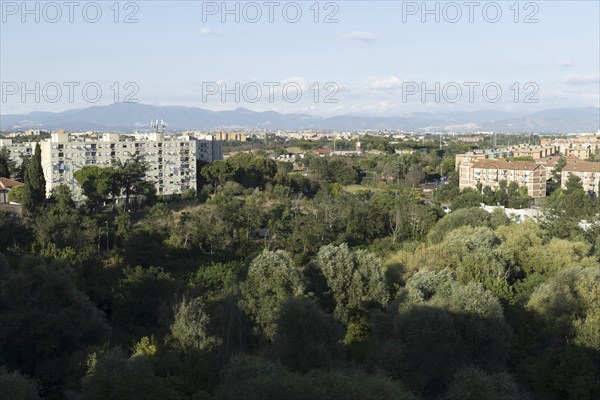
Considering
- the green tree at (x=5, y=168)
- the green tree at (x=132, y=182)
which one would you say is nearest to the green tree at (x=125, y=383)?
the green tree at (x=132, y=182)

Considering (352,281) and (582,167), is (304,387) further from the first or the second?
(582,167)

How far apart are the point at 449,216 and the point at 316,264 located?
35.7 ft

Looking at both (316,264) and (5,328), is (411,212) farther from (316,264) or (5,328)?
(5,328)

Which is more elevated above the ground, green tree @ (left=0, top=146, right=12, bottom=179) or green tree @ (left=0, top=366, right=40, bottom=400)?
green tree @ (left=0, top=146, right=12, bottom=179)

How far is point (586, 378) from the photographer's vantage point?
511 inches

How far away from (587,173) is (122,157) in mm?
31976

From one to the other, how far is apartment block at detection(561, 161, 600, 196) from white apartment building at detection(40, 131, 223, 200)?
26720 mm

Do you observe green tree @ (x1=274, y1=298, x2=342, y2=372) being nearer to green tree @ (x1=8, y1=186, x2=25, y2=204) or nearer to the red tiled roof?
green tree @ (x1=8, y1=186, x2=25, y2=204)

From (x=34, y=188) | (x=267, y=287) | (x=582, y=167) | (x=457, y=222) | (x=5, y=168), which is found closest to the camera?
(x=267, y=287)

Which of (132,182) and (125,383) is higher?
(132,182)

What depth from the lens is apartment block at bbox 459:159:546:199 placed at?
44500 mm

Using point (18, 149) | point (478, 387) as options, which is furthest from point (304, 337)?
point (18, 149)

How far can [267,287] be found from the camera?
16656mm

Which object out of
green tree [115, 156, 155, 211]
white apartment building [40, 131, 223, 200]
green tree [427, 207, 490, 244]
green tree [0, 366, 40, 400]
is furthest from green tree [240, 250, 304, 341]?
white apartment building [40, 131, 223, 200]
